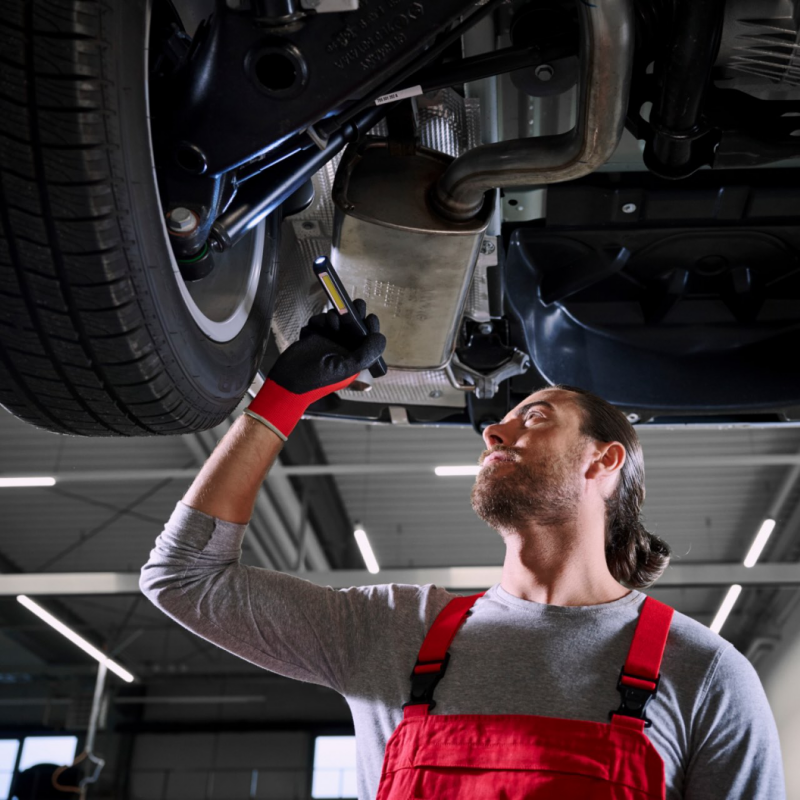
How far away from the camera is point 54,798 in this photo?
376 inches

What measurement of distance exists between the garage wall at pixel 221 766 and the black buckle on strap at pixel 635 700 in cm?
1417

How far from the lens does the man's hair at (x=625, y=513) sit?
1789 mm

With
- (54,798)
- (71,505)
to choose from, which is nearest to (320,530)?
(71,505)

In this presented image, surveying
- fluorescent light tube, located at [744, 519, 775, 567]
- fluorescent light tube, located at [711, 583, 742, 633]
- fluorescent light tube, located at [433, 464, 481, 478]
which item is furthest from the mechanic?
fluorescent light tube, located at [711, 583, 742, 633]

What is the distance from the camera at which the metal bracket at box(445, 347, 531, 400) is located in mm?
2113

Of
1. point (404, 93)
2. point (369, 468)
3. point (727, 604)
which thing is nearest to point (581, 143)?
point (404, 93)

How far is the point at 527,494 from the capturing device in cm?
163

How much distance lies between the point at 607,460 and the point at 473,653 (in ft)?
1.60

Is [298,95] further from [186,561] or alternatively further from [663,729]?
[663,729]

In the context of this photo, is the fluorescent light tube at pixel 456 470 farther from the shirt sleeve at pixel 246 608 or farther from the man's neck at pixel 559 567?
the shirt sleeve at pixel 246 608

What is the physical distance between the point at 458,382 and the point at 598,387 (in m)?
0.32

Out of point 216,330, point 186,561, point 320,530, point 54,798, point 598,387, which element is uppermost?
point 320,530

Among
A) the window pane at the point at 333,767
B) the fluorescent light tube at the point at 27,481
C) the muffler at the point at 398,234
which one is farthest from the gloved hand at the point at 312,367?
the window pane at the point at 333,767

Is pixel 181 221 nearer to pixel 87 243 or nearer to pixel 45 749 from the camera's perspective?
pixel 87 243
